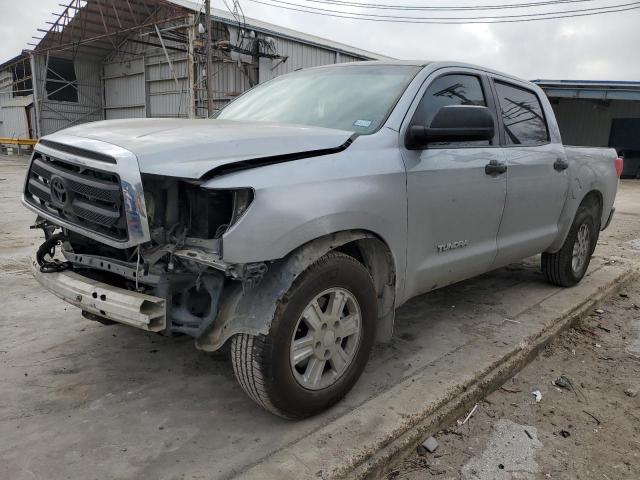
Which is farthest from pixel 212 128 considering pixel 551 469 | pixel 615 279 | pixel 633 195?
pixel 633 195

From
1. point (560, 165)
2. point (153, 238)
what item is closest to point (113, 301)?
point (153, 238)

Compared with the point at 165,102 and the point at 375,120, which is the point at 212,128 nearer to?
the point at 375,120

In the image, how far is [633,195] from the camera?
52.7ft

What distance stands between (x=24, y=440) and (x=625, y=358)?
3.79 m

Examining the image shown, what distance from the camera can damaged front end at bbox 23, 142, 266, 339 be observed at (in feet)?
7.05

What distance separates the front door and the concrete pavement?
0.53m

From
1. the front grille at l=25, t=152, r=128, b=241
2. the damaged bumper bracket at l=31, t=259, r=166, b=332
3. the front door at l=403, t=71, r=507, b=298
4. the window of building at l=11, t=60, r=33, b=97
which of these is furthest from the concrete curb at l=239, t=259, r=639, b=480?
the window of building at l=11, t=60, r=33, b=97

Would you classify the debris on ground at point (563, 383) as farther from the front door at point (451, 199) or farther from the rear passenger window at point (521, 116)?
the rear passenger window at point (521, 116)

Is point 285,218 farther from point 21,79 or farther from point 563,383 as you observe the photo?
point 21,79

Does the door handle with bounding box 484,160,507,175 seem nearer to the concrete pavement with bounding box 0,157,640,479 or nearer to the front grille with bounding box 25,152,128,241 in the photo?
the concrete pavement with bounding box 0,157,640,479

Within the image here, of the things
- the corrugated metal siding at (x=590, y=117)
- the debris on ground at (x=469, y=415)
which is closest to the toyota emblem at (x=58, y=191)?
the debris on ground at (x=469, y=415)

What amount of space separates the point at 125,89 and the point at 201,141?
82.8 ft

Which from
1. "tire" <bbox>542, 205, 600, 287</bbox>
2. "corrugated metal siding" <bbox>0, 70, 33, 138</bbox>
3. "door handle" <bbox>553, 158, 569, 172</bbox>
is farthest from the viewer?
"corrugated metal siding" <bbox>0, 70, 33, 138</bbox>

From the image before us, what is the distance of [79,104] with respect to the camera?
2655 cm
